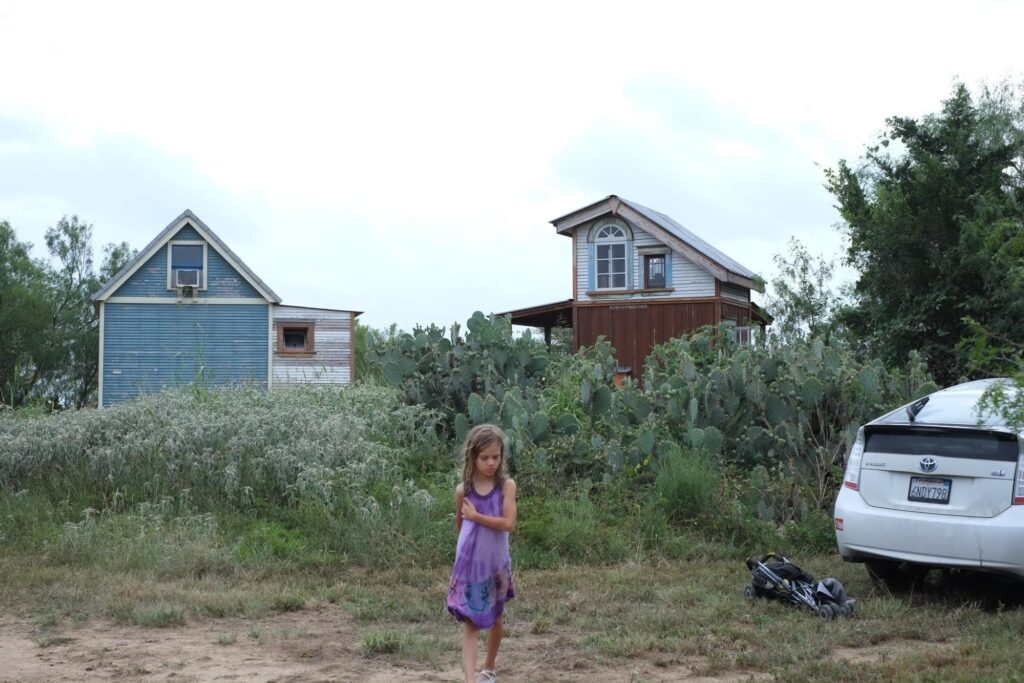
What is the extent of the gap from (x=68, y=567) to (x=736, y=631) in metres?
5.67

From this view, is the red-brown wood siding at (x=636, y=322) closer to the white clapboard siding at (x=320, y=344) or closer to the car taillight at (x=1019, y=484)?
the white clapboard siding at (x=320, y=344)

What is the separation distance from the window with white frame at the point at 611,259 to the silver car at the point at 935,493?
24.2m

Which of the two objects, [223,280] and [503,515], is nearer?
[503,515]

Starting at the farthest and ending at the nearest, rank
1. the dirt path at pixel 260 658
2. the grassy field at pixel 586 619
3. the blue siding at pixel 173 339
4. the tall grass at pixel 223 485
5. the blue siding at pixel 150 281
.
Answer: the blue siding at pixel 150 281, the blue siding at pixel 173 339, the tall grass at pixel 223 485, the grassy field at pixel 586 619, the dirt path at pixel 260 658

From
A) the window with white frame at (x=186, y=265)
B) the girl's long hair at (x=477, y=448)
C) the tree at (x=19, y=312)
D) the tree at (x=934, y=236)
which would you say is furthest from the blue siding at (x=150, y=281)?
the girl's long hair at (x=477, y=448)

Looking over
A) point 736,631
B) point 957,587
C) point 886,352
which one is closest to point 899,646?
point 736,631

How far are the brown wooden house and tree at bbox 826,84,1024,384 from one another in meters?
8.94

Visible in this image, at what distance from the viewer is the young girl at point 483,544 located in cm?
585

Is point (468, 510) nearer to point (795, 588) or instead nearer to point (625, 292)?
point (795, 588)

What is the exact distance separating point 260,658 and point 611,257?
26612 mm

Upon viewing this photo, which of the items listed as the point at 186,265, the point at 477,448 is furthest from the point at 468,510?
the point at 186,265

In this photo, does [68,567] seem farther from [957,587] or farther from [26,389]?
[26,389]

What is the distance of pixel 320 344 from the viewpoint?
3744cm

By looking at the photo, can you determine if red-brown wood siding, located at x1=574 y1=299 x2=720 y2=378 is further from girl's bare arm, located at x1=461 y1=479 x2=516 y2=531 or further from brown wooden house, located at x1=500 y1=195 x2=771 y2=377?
girl's bare arm, located at x1=461 y1=479 x2=516 y2=531
